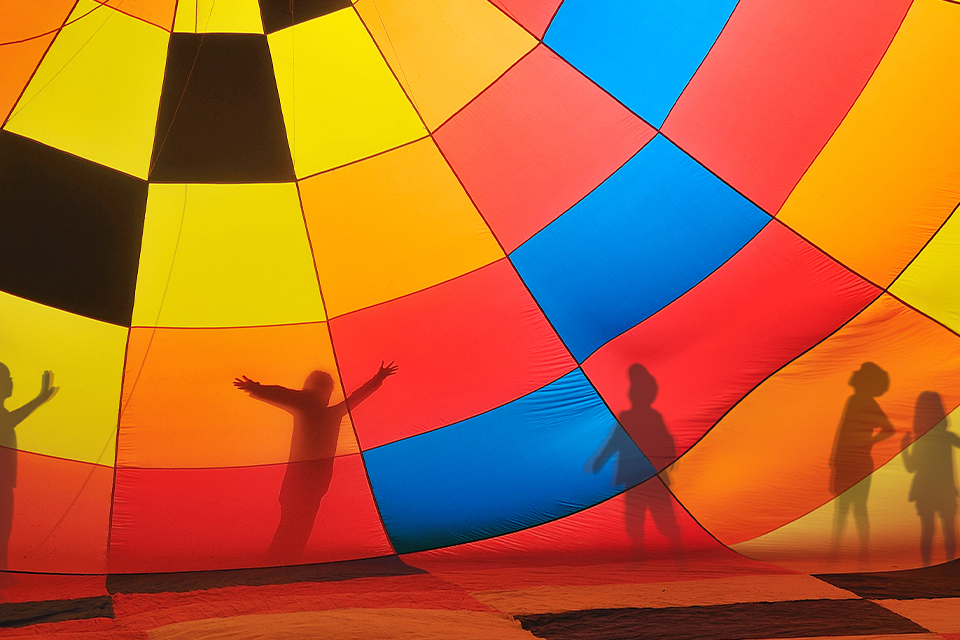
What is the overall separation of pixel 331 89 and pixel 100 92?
47.6 inches

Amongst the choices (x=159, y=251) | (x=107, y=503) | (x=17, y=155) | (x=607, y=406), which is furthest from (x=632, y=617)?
(x=17, y=155)

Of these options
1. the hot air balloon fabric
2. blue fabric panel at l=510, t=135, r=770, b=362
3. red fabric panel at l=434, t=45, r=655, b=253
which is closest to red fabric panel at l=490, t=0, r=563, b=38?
the hot air balloon fabric

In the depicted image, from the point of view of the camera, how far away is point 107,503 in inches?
160

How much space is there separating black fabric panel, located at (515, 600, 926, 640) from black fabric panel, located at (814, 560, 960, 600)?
23 centimetres

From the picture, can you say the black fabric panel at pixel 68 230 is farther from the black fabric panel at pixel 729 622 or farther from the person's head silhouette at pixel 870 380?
the person's head silhouette at pixel 870 380

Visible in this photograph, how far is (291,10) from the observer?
4.12 meters

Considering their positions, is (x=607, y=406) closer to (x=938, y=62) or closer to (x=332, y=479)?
(x=332, y=479)

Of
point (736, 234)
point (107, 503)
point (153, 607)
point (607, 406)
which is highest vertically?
point (736, 234)

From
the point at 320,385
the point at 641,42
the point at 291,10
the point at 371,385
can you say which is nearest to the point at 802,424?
the point at 641,42

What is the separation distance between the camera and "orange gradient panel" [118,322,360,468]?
13.5ft

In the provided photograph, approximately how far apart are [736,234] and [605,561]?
1.91 meters

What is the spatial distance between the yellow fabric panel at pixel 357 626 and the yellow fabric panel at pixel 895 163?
2.62 meters

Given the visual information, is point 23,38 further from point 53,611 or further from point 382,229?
point 53,611

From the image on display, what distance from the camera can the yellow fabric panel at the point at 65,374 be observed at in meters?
3.97
